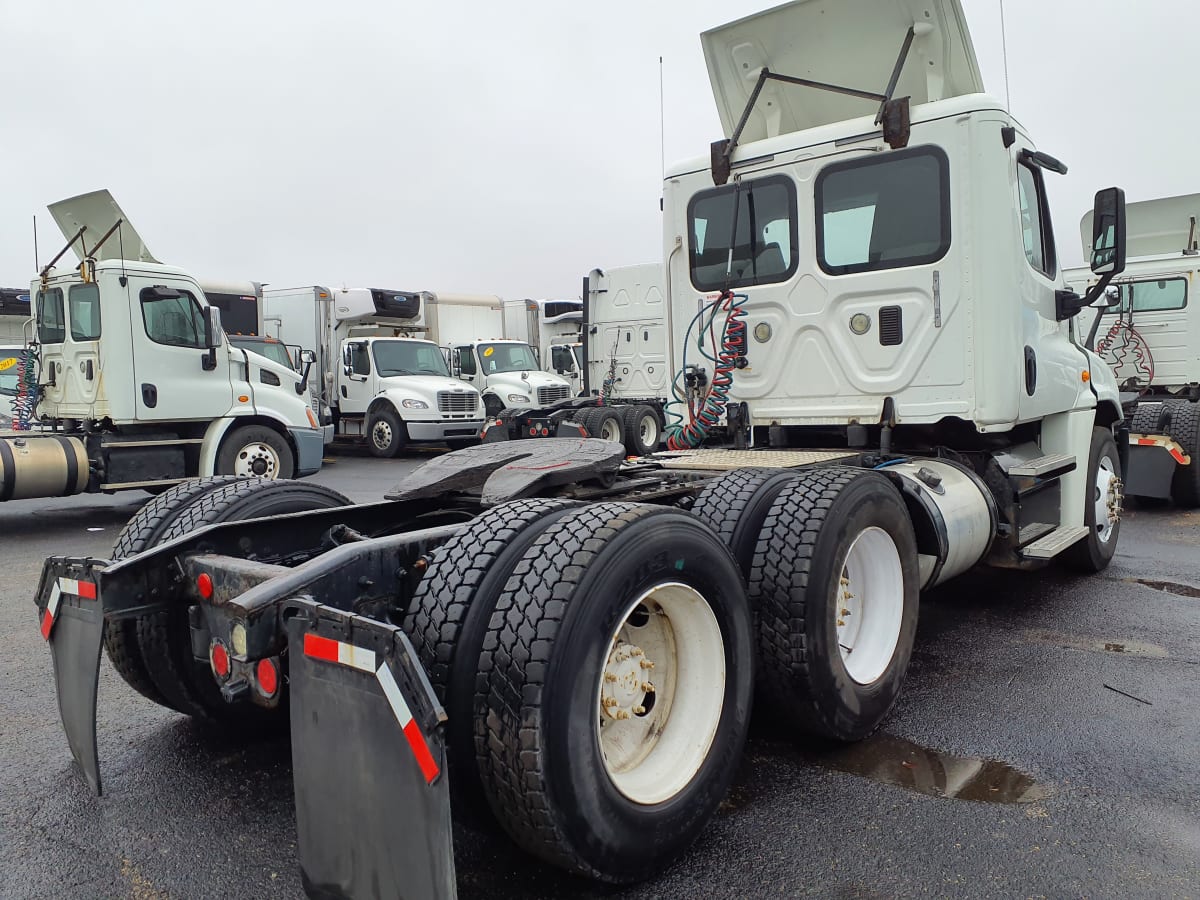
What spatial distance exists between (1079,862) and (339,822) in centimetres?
208

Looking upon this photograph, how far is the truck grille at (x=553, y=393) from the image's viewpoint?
18.9 m

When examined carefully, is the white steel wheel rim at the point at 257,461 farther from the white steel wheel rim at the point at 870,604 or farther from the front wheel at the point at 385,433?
the white steel wheel rim at the point at 870,604

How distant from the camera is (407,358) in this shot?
1809cm

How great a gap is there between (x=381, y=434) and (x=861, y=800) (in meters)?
15.6

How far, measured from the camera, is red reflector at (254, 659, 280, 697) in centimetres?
232

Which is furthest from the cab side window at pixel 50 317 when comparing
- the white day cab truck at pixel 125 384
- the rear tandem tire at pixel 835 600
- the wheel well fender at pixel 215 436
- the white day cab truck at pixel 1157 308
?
the white day cab truck at pixel 1157 308

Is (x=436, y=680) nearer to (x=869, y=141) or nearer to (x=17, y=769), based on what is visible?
(x=17, y=769)

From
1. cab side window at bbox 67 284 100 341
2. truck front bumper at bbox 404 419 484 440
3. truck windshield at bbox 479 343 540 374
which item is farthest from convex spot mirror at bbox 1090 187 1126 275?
truck windshield at bbox 479 343 540 374

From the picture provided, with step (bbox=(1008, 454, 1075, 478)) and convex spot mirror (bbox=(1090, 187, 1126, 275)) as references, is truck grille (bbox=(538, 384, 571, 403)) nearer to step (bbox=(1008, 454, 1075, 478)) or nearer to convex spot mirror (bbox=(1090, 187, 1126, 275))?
step (bbox=(1008, 454, 1075, 478))

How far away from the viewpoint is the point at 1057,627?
5.00 metres

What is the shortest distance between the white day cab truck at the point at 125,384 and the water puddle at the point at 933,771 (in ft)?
27.9

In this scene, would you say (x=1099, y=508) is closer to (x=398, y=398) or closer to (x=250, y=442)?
(x=250, y=442)

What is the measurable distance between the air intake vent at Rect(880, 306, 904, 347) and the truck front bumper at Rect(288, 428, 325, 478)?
317 inches

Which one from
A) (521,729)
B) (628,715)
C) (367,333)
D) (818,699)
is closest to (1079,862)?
(818,699)
